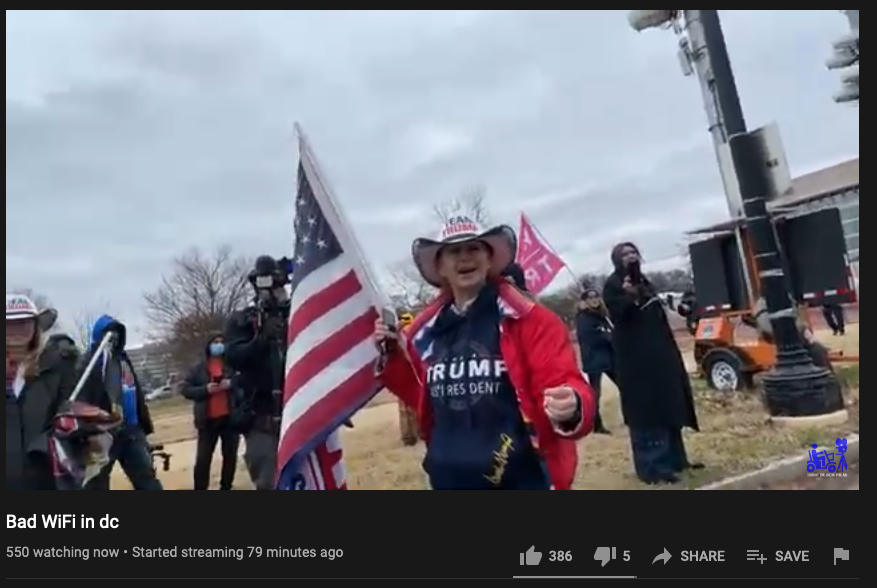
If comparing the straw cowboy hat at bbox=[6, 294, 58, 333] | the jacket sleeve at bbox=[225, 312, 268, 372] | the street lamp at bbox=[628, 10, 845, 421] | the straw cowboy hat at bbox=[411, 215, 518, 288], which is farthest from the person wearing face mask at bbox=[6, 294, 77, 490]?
the street lamp at bbox=[628, 10, 845, 421]

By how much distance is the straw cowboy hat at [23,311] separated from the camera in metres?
2.77

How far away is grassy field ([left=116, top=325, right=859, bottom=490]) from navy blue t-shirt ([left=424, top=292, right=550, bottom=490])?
85cm

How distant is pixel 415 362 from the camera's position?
215cm

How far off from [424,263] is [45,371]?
1.60m

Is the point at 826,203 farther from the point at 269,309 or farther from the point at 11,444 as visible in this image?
the point at 11,444

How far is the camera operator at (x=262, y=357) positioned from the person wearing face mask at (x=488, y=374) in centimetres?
154

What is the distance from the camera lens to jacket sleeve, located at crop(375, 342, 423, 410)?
219cm

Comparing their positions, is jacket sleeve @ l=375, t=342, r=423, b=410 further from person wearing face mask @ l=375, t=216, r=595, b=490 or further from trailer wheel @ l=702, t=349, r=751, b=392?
trailer wheel @ l=702, t=349, r=751, b=392

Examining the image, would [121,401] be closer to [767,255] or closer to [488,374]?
[488,374]

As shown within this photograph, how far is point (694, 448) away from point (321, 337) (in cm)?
313

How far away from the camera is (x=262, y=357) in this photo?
3.72 m

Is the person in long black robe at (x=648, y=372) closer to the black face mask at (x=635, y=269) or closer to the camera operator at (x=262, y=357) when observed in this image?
the black face mask at (x=635, y=269)
